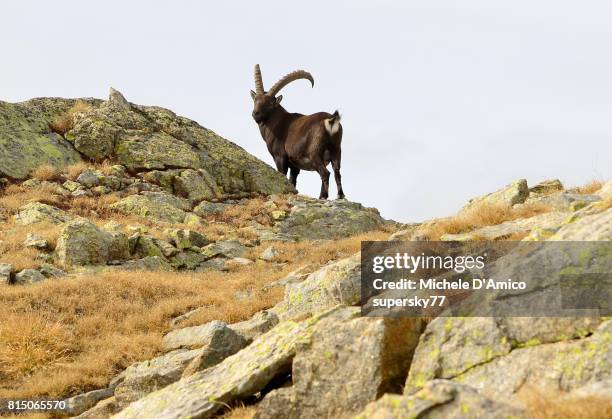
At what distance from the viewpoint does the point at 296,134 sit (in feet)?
92.7

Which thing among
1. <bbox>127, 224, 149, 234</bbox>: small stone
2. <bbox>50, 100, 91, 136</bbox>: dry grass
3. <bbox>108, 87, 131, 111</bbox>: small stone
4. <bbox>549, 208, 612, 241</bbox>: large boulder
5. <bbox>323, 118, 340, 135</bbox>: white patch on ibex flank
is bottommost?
<bbox>549, 208, 612, 241</bbox>: large boulder

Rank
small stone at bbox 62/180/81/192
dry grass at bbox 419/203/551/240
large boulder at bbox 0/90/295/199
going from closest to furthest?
1. dry grass at bbox 419/203/551/240
2. small stone at bbox 62/180/81/192
3. large boulder at bbox 0/90/295/199

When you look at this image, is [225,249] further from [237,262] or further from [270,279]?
[270,279]

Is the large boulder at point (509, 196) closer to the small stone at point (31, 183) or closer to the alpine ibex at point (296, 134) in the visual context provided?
the alpine ibex at point (296, 134)

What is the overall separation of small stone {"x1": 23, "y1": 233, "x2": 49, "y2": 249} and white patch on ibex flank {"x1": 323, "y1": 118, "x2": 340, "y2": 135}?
13107 millimetres

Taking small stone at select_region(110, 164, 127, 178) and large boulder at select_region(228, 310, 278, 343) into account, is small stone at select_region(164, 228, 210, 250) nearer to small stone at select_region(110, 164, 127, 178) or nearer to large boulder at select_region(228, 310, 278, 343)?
small stone at select_region(110, 164, 127, 178)

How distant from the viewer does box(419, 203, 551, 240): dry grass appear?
11.7 m

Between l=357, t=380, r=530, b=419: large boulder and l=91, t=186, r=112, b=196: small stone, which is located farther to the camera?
l=91, t=186, r=112, b=196: small stone

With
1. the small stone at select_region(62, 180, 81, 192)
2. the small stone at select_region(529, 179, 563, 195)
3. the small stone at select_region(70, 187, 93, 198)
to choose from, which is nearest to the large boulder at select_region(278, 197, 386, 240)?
the small stone at select_region(70, 187, 93, 198)

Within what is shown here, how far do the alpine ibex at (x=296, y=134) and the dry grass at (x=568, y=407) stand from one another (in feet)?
73.2

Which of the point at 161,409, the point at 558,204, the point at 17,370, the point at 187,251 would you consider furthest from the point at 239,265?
the point at 161,409

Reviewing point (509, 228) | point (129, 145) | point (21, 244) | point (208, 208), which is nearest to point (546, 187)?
point (509, 228)

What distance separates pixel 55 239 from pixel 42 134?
12.0 m

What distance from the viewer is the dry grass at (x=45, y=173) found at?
25000 mm
